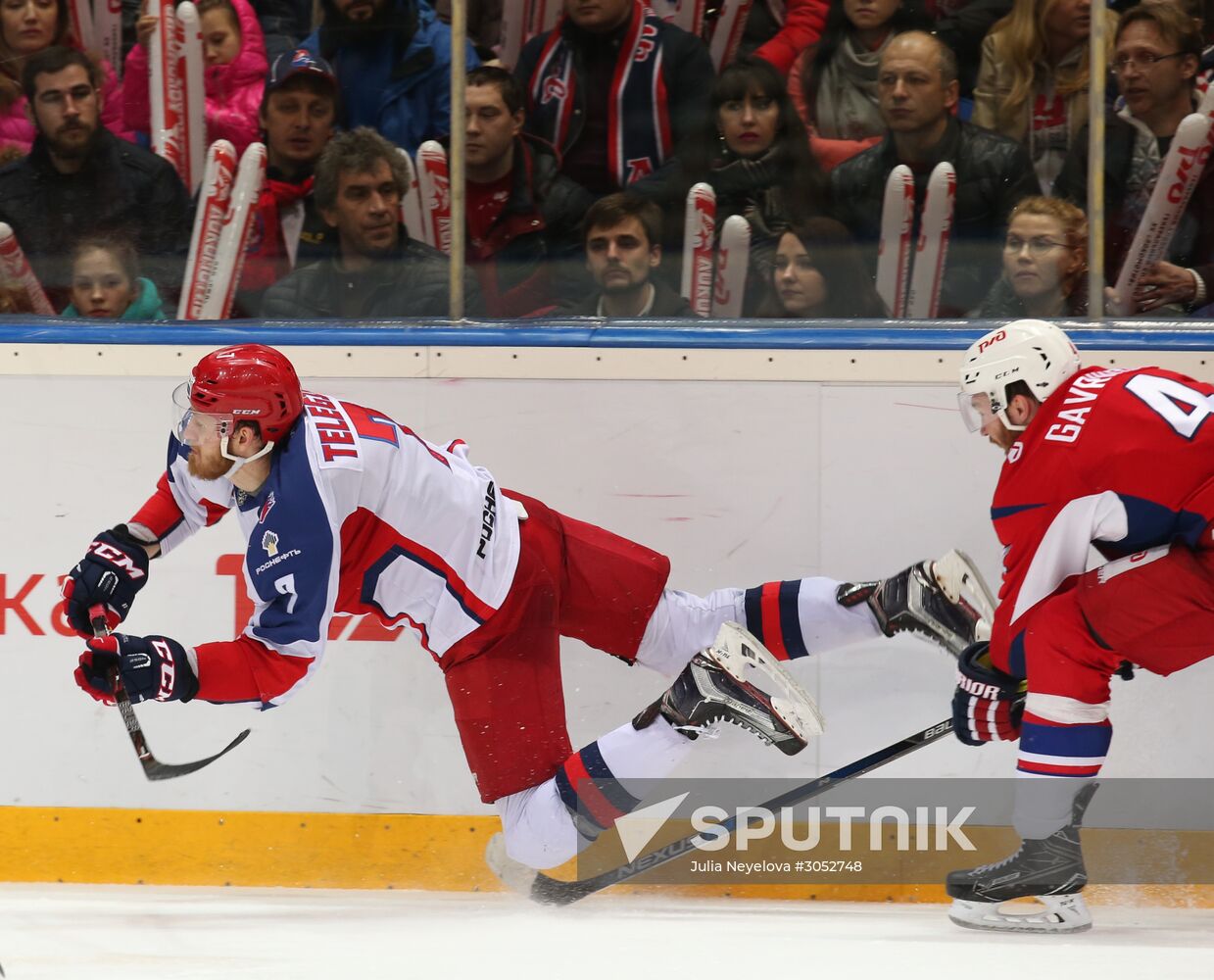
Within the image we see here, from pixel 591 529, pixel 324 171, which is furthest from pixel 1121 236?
pixel 324 171

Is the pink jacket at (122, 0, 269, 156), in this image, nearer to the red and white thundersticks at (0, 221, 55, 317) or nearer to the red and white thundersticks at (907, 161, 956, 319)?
the red and white thundersticks at (0, 221, 55, 317)

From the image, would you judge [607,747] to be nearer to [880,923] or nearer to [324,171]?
[880,923]

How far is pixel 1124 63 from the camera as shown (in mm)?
3195

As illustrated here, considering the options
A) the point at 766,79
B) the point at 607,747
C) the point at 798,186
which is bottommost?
the point at 607,747

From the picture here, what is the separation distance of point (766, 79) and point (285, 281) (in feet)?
3.92

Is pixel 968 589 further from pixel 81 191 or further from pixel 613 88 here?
pixel 81 191

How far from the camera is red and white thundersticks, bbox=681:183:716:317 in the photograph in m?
3.33

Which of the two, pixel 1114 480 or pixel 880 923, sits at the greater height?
pixel 1114 480

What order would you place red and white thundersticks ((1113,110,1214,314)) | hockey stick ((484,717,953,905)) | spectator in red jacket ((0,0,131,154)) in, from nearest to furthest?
hockey stick ((484,717,953,905)) < red and white thundersticks ((1113,110,1214,314)) < spectator in red jacket ((0,0,131,154))

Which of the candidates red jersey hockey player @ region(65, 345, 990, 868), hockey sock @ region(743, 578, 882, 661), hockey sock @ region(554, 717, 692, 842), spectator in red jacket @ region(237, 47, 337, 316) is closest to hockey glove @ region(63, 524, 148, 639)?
red jersey hockey player @ region(65, 345, 990, 868)

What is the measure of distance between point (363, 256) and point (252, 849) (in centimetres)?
138

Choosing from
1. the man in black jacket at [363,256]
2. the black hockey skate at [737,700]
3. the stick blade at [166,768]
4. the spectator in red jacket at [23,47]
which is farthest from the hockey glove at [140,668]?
the spectator in red jacket at [23,47]

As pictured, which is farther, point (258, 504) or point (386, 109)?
point (386, 109)

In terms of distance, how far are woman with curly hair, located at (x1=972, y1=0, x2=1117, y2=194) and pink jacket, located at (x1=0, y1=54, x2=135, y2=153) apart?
6.49 feet
